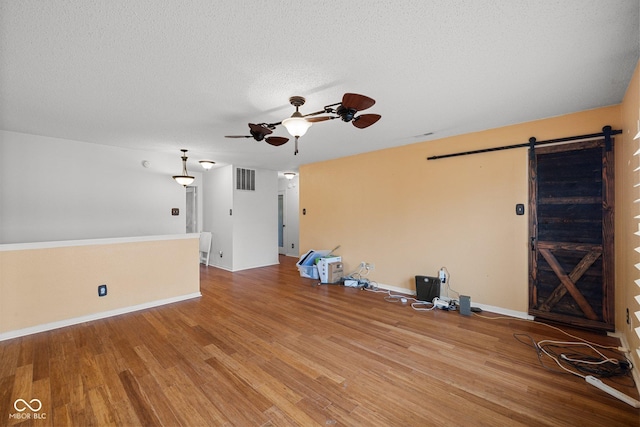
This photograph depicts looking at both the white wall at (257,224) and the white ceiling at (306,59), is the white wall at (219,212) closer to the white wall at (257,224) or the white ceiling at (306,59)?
the white wall at (257,224)

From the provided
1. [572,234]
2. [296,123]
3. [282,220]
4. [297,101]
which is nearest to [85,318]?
[296,123]

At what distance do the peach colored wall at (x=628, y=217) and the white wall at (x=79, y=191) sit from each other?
6.36m

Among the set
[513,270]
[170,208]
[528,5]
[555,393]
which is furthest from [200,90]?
[513,270]

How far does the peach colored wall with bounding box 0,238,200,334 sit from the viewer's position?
2.93 meters

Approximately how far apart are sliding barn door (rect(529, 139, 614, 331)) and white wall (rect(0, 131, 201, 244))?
6.09 meters

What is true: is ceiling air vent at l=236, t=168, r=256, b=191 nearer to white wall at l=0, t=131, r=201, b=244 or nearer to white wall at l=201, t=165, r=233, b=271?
white wall at l=201, t=165, r=233, b=271

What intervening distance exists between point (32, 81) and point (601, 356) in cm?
584

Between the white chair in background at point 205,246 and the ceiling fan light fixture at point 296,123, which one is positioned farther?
the white chair in background at point 205,246

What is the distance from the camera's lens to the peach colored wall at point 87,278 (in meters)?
2.93

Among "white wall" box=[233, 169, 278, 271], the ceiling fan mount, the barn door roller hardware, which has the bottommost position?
"white wall" box=[233, 169, 278, 271]

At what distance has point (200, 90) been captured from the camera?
2551 millimetres

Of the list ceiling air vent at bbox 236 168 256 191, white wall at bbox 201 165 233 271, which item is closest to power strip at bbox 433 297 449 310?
white wall at bbox 201 165 233 271

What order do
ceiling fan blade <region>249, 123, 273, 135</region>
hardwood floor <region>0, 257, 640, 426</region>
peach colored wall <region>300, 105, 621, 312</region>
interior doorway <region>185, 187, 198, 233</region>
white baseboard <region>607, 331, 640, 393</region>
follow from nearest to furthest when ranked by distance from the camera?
hardwood floor <region>0, 257, 640, 426</region> → white baseboard <region>607, 331, 640, 393</region> → ceiling fan blade <region>249, 123, 273, 135</region> → peach colored wall <region>300, 105, 621, 312</region> → interior doorway <region>185, 187, 198, 233</region>

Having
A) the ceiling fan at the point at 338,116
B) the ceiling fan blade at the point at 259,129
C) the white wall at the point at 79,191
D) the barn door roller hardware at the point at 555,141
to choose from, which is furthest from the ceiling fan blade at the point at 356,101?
the white wall at the point at 79,191
